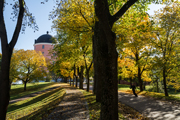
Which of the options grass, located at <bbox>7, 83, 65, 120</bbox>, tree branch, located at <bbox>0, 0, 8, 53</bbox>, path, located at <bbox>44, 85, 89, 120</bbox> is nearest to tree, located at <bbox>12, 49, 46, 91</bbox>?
grass, located at <bbox>7, 83, 65, 120</bbox>

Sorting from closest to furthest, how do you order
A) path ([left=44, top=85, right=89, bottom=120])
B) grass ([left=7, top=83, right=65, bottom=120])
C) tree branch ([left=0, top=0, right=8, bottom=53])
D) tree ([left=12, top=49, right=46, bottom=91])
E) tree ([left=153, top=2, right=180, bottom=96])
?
tree branch ([left=0, top=0, right=8, bottom=53]) → path ([left=44, top=85, right=89, bottom=120]) → grass ([left=7, top=83, right=65, bottom=120]) → tree ([left=153, top=2, right=180, bottom=96]) → tree ([left=12, top=49, right=46, bottom=91])

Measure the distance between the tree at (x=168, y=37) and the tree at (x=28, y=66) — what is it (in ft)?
76.0

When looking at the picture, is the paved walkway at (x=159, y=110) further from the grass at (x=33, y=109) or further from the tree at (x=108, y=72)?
the grass at (x=33, y=109)

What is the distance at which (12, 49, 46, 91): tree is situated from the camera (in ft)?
90.6

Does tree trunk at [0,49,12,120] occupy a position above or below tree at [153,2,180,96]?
below

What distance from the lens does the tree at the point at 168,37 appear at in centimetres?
1438

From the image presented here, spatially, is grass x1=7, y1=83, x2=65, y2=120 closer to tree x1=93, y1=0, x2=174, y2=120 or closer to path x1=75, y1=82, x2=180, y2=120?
tree x1=93, y1=0, x2=174, y2=120

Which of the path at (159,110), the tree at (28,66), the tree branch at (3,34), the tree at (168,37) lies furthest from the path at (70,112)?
the tree at (28,66)

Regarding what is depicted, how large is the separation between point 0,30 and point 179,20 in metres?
15.9

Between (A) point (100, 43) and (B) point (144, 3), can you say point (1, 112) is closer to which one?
(A) point (100, 43)

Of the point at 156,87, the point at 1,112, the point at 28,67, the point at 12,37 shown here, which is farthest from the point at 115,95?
the point at 156,87

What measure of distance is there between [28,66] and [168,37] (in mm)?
25914

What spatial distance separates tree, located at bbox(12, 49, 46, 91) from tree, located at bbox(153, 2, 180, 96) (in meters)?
23.2

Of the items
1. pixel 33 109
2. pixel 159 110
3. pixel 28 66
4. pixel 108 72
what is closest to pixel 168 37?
pixel 159 110
